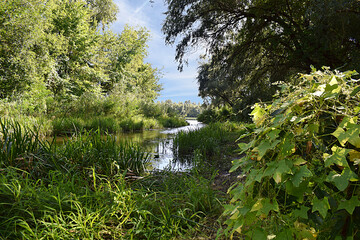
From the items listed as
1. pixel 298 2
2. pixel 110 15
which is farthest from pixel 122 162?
pixel 110 15

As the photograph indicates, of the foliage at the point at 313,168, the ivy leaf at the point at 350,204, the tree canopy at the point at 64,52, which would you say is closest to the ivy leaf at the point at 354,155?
the foliage at the point at 313,168

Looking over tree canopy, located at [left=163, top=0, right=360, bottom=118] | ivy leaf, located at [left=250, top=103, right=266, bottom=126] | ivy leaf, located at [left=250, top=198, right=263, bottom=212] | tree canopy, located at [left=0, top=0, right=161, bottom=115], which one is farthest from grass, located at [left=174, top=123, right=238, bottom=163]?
tree canopy, located at [left=0, top=0, right=161, bottom=115]

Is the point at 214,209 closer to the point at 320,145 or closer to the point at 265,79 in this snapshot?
the point at 320,145

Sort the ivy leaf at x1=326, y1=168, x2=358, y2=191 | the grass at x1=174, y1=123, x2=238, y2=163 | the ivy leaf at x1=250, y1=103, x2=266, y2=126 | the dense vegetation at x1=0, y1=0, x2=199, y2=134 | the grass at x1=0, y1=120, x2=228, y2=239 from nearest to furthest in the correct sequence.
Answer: the ivy leaf at x1=326, y1=168, x2=358, y2=191, the ivy leaf at x1=250, y1=103, x2=266, y2=126, the grass at x1=0, y1=120, x2=228, y2=239, the grass at x1=174, y1=123, x2=238, y2=163, the dense vegetation at x1=0, y1=0, x2=199, y2=134

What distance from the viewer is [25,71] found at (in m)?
11.4

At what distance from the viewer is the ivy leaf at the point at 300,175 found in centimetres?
66

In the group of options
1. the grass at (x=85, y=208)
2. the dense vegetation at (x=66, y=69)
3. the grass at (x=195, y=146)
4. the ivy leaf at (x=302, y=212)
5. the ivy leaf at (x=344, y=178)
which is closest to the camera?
the ivy leaf at (x=344, y=178)

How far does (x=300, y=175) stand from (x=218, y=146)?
465 cm

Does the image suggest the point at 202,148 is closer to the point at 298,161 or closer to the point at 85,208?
the point at 85,208

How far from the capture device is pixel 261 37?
265 inches

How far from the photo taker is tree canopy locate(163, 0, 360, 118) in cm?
512

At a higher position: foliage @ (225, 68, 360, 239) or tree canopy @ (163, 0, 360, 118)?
tree canopy @ (163, 0, 360, 118)

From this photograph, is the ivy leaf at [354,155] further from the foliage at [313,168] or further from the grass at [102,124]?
the grass at [102,124]

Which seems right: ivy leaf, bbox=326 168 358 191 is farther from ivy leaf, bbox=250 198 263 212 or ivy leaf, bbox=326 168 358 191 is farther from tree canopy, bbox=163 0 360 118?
tree canopy, bbox=163 0 360 118
